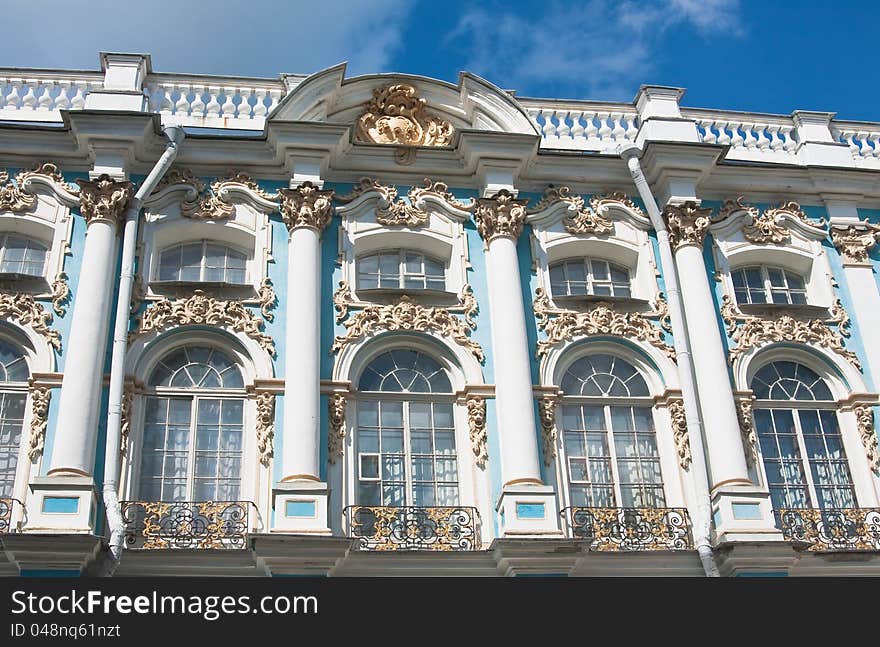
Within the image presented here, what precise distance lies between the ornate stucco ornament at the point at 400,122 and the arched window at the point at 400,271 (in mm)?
1853

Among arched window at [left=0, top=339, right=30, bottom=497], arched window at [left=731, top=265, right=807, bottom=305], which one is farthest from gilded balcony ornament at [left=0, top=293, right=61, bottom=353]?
arched window at [left=731, top=265, right=807, bottom=305]

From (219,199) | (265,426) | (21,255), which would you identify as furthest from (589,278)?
(21,255)

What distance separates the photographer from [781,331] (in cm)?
1692

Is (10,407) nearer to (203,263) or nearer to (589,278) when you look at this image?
(203,263)

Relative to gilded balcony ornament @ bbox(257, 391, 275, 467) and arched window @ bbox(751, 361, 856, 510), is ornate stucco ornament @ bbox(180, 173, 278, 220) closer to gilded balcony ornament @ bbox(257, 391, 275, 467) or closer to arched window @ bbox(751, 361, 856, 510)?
gilded balcony ornament @ bbox(257, 391, 275, 467)

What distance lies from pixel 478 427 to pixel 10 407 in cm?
610

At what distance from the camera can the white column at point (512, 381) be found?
14.5m

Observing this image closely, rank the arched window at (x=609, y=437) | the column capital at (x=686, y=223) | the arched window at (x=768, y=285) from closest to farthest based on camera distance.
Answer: the arched window at (x=609, y=437) → the column capital at (x=686, y=223) → the arched window at (x=768, y=285)

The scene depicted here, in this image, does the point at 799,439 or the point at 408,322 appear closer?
the point at 408,322

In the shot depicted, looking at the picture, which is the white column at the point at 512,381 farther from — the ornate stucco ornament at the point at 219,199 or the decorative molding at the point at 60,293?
the decorative molding at the point at 60,293

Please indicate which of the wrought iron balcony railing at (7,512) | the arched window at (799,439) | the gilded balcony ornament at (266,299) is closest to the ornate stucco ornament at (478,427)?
the gilded balcony ornament at (266,299)

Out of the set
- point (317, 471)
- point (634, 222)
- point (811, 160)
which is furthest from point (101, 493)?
point (811, 160)

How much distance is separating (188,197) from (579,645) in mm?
8887

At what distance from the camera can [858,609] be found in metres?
11.7
